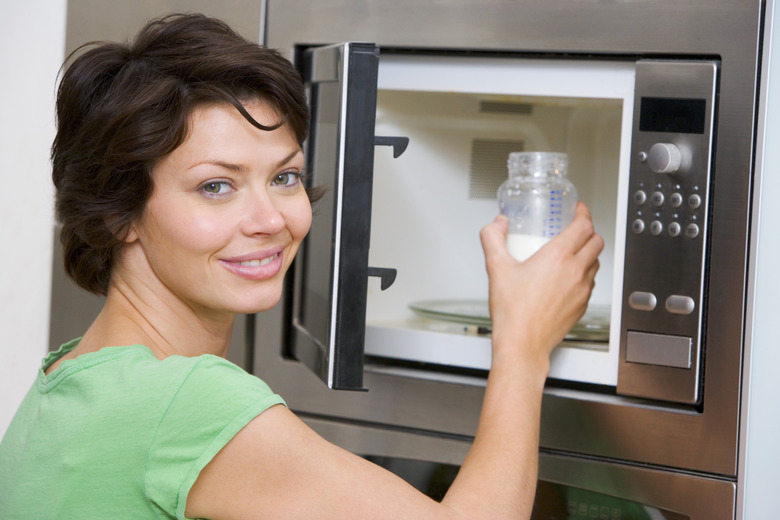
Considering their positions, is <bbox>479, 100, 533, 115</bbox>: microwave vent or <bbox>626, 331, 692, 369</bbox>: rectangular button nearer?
<bbox>626, 331, 692, 369</bbox>: rectangular button

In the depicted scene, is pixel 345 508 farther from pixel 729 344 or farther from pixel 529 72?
pixel 529 72

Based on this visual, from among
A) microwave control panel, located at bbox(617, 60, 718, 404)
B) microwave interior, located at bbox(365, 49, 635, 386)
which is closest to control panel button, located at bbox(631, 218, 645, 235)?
microwave control panel, located at bbox(617, 60, 718, 404)

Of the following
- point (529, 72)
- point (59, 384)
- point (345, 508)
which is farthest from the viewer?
point (529, 72)

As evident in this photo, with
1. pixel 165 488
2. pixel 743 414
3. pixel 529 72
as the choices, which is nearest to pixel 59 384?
pixel 165 488

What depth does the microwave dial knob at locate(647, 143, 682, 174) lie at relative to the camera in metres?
1.02

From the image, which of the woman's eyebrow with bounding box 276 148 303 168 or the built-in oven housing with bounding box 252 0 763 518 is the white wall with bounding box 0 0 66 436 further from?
the woman's eyebrow with bounding box 276 148 303 168

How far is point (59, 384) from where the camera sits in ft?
2.94

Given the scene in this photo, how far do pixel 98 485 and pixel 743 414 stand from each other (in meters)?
0.78

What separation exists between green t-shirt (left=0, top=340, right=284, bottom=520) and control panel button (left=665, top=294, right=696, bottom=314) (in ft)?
1.79

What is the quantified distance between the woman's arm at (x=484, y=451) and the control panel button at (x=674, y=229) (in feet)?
0.37

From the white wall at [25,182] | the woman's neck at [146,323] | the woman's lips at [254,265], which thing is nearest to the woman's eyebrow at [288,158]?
the woman's lips at [254,265]

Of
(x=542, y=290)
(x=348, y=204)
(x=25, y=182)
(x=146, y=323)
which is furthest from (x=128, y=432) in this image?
(x=25, y=182)

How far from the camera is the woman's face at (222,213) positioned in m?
0.88

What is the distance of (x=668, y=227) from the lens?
1044mm
